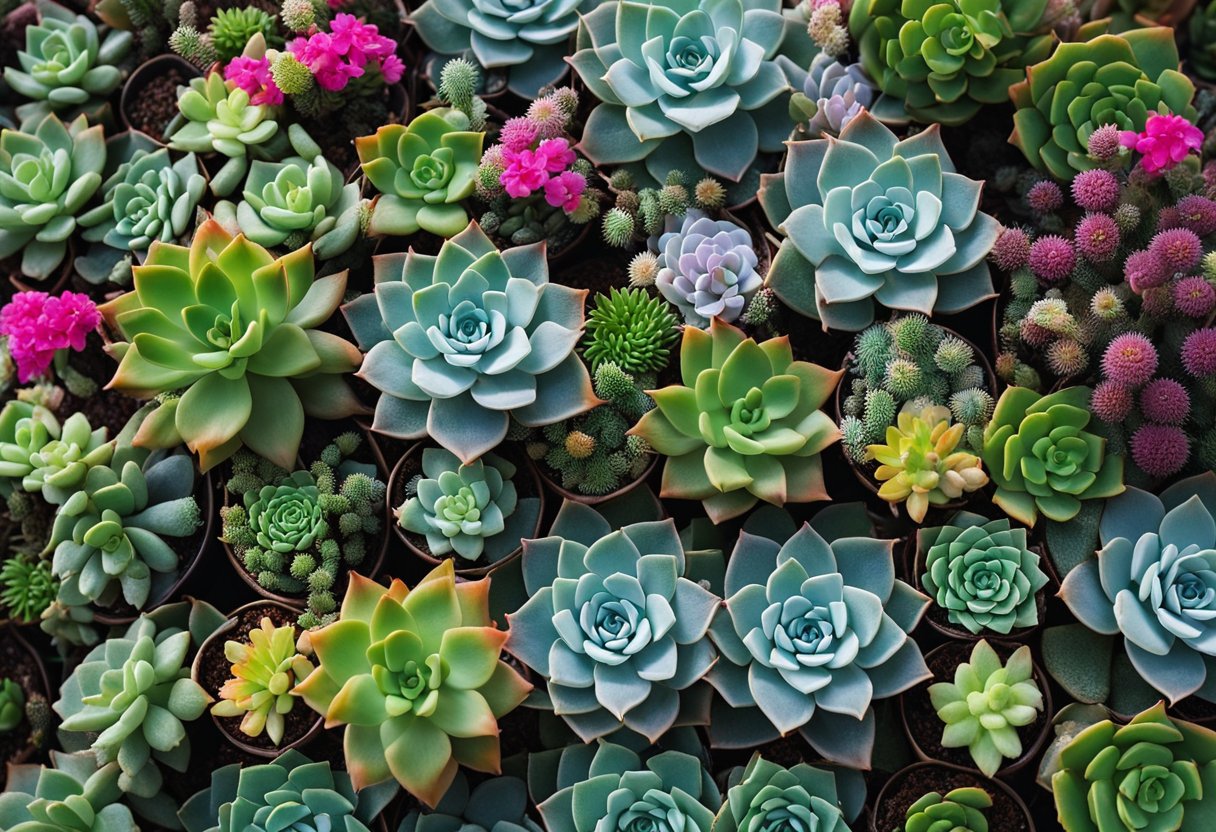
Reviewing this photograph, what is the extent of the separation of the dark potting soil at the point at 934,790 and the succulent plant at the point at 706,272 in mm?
807

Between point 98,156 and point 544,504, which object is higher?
point 98,156

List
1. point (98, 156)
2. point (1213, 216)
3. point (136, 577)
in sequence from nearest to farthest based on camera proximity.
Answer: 1. point (1213, 216)
2. point (136, 577)
3. point (98, 156)

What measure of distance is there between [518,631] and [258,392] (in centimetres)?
61

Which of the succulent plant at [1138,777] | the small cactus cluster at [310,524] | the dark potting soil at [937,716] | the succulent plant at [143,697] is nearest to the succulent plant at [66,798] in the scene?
the succulent plant at [143,697]

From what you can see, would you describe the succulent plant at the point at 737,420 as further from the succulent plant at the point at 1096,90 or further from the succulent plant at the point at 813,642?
the succulent plant at the point at 1096,90

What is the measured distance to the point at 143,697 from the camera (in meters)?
1.64

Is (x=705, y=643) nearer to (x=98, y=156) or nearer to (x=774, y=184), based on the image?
(x=774, y=184)

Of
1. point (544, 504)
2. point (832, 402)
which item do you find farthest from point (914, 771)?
point (544, 504)

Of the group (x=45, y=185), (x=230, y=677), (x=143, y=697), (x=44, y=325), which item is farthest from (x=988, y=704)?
(x=45, y=185)

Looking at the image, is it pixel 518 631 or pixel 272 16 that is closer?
pixel 518 631

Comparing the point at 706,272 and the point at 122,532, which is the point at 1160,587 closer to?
the point at 706,272

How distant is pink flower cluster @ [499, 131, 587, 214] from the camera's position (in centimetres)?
172

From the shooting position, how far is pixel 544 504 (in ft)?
5.68

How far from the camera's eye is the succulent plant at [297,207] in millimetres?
1790
